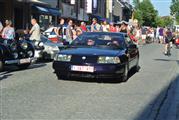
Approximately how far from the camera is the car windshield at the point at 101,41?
515 inches

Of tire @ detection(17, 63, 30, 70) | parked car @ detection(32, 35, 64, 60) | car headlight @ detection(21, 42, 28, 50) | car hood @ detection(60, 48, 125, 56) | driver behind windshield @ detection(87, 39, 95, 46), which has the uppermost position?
driver behind windshield @ detection(87, 39, 95, 46)

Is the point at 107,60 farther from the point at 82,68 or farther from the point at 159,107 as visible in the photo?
the point at 159,107

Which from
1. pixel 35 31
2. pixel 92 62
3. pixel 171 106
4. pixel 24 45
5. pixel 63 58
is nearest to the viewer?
pixel 171 106

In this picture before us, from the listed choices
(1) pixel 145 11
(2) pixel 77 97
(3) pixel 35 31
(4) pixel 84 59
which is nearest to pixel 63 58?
(4) pixel 84 59

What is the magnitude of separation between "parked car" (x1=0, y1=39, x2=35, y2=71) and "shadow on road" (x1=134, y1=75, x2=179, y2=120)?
5054 millimetres

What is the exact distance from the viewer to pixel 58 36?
2395 centimetres

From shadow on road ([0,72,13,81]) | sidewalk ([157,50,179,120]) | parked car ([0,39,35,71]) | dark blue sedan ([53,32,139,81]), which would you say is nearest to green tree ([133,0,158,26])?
parked car ([0,39,35,71])

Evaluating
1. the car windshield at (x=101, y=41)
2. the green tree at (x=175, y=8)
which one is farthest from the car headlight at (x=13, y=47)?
the green tree at (x=175, y=8)

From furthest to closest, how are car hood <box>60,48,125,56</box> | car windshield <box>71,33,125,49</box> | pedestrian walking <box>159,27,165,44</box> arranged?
pedestrian walking <box>159,27,165,44</box>, car windshield <box>71,33,125,49</box>, car hood <box>60,48,125,56</box>

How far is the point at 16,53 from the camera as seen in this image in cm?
1473

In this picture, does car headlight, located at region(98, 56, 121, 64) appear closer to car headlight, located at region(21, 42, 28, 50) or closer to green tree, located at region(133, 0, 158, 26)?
car headlight, located at region(21, 42, 28, 50)

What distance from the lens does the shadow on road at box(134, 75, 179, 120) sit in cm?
790

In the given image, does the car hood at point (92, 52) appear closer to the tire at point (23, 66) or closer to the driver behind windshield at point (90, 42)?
the driver behind windshield at point (90, 42)

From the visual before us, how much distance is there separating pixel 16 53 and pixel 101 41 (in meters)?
2.95
